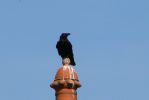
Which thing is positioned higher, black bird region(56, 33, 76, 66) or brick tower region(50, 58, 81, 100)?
black bird region(56, 33, 76, 66)

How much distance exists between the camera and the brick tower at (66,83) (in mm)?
22781

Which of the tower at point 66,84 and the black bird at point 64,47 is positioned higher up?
the black bird at point 64,47

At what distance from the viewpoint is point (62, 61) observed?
23641 mm

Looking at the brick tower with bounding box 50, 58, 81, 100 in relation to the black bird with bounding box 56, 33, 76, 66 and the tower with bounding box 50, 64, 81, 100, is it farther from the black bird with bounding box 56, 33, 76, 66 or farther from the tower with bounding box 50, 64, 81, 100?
the black bird with bounding box 56, 33, 76, 66

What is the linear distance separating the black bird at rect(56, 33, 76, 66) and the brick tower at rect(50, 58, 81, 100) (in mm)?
802

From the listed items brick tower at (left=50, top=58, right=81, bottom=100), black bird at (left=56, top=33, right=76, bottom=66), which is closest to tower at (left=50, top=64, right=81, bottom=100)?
brick tower at (left=50, top=58, right=81, bottom=100)

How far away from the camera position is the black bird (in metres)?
A: 23.7

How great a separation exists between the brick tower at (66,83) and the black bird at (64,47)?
80cm

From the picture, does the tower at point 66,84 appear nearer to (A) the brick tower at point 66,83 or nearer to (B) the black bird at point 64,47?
(A) the brick tower at point 66,83

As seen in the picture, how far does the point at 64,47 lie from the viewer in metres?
23.8

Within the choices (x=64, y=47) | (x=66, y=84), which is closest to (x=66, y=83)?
A: (x=66, y=84)

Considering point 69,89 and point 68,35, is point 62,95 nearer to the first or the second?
point 69,89

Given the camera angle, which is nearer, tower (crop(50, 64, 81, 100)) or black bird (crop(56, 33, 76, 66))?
tower (crop(50, 64, 81, 100))

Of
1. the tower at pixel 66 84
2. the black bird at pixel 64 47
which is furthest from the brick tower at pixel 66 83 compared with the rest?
the black bird at pixel 64 47
